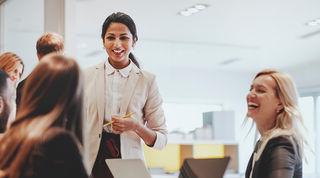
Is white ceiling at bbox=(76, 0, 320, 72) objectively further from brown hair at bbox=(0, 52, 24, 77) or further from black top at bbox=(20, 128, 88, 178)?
black top at bbox=(20, 128, 88, 178)

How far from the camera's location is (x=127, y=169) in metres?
1.51

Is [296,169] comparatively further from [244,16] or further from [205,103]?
[205,103]

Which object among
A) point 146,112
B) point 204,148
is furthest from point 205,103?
point 146,112

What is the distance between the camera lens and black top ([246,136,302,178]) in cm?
173

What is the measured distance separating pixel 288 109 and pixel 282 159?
0.75ft

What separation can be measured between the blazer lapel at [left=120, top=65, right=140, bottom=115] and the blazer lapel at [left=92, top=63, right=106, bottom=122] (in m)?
0.08

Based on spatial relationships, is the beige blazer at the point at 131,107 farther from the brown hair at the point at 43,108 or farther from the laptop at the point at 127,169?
the brown hair at the point at 43,108

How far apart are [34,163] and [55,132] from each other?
0.25 ft

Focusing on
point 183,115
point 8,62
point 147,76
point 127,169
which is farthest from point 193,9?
point 127,169

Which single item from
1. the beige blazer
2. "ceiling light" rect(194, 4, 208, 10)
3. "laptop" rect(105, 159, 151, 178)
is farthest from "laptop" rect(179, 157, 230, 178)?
"ceiling light" rect(194, 4, 208, 10)

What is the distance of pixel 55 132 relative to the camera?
1060mm

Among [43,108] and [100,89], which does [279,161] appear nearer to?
[100,89]

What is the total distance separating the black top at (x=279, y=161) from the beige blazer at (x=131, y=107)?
40 centimetres

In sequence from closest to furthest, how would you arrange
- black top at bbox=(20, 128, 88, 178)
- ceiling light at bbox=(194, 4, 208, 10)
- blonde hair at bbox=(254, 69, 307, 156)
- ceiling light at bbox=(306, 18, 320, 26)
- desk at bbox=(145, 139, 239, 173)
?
1. black top at bbox=(20, 128, 88, 178)
2. blonde hair at bbox=(254, 69, 307, 156)
3. ceiling light at bbox=(194, 4, 208, 10)
4. ceiling light at bbox=(306, 18, 320, 26)
5. desk at bbox=(145, 139, 239, 173)
